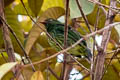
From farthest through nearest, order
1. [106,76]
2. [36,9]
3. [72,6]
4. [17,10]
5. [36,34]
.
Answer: [17,10] < [106,76] < [36,9] < [36,34] < [72,6]

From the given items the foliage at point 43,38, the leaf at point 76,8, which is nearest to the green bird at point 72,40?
the foliage at point 43,38

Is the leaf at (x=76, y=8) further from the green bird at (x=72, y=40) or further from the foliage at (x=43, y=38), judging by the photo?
the green bird at (x=72, y=40)

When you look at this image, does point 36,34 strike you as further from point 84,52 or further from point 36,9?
point 84,52

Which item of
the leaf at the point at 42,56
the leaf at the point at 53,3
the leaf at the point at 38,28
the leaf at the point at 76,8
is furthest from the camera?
the leaf at the point at 53,3

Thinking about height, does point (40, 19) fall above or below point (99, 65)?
above

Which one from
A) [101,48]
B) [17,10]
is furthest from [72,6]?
[17,10]

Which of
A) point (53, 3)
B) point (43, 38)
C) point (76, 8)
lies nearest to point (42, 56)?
point (43, 38)

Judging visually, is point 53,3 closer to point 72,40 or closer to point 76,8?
point 72,40

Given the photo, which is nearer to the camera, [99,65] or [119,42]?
[99,65]

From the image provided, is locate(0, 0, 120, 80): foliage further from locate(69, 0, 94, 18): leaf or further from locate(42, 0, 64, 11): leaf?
locate(69, 0, 94, 18): leaf

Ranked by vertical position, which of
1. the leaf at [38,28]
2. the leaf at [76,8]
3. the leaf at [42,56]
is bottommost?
the leaf at [42,56]

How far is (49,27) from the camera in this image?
203 cm

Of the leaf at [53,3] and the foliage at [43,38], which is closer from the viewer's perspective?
the foliage at [43,38]

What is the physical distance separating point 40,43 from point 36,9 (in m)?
0.26
